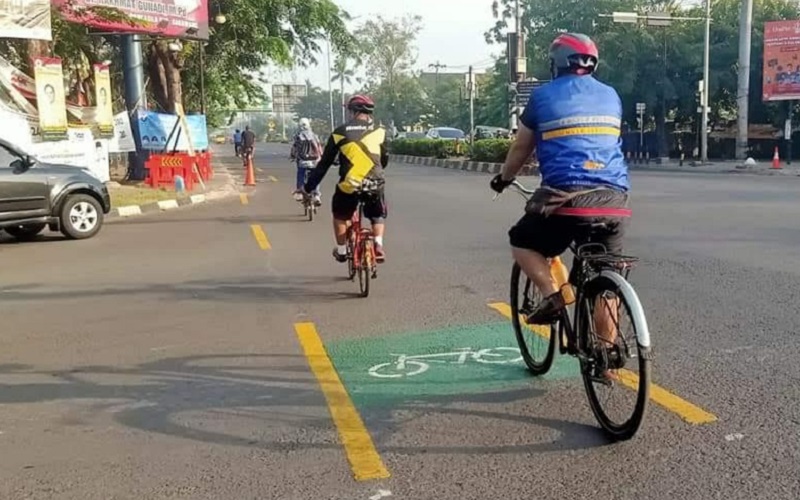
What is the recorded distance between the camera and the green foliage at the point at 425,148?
37188 millimetres

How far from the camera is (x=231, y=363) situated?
5309mm

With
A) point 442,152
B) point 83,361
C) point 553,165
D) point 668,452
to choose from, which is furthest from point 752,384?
point 442,152

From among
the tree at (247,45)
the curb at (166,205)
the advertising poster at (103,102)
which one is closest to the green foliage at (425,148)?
the tree at (247,45)

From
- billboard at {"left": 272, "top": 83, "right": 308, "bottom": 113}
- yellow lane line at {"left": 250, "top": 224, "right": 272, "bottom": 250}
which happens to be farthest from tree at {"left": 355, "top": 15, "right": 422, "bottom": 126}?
yellow lane line at {"left": 250, "top": 224, "right": 272, "bottom": 250}

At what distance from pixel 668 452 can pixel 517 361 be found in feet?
5.28

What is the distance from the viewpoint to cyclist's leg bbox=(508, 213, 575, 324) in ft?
13.5

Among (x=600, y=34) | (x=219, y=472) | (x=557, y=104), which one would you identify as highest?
Answer: (x=600, y=34)

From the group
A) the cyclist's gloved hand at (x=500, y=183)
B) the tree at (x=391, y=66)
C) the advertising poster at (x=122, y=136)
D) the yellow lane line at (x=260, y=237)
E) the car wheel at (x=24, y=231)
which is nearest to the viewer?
the cyclist's gloved hand at (x=500, y=183)

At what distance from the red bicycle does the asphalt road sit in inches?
9.5

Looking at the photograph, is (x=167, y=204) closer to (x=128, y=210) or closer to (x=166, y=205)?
(x=166, y=205)

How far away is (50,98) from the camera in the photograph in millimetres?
17297

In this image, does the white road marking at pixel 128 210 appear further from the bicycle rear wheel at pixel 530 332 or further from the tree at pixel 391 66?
the tree at pixel 391 66

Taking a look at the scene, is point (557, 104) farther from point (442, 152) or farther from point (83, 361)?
point (442, 152)

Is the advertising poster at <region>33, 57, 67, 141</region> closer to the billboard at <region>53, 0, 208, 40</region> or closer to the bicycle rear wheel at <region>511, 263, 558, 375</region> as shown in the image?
the billboard at <region>53, 0, 208, 40</region>
